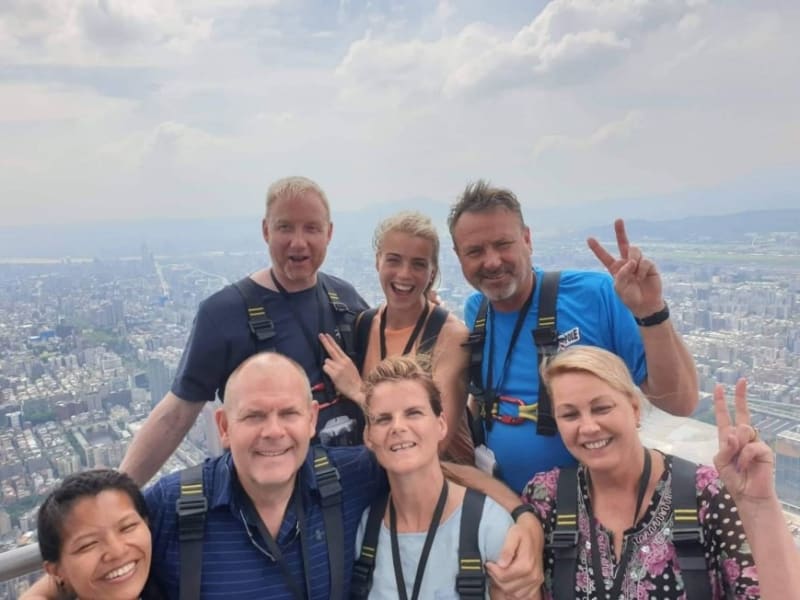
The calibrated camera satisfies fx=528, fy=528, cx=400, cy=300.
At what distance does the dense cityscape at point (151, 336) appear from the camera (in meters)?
2.95

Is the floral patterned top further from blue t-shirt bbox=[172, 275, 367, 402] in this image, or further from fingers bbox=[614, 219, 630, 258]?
blue t-shirt bbox=[172, 275, 367, 402]

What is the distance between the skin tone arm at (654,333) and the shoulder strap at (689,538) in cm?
54

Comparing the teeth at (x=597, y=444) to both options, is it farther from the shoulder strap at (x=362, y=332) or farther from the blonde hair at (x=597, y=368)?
the shoulder strap at (x=362, y=332)

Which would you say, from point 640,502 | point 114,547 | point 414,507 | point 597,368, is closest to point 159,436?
point 114,547

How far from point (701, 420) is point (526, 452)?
91 centimetres

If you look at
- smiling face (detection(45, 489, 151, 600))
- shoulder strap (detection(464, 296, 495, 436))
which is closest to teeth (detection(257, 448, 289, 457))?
smiling face (detection(45, 489, 151, 600))

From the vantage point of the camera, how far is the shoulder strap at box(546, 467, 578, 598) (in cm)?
194

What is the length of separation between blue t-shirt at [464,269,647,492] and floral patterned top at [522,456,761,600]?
1.42 feet

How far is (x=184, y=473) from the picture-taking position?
2166mm

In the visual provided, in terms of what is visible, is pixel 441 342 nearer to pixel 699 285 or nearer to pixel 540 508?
pixel 540 508

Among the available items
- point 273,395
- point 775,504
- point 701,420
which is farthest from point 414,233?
point 775,504

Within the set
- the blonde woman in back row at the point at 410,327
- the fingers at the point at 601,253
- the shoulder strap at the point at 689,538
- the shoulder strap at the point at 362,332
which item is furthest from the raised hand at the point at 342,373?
the shoulder strap at the point at 689,538

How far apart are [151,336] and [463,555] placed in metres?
4.01

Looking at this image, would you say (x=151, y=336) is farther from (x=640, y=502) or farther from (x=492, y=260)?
(x=640, y=502)
